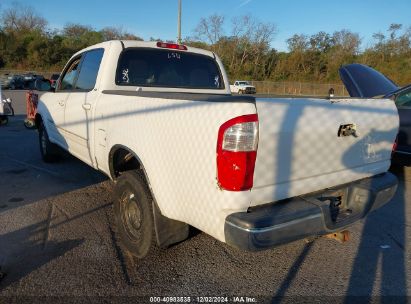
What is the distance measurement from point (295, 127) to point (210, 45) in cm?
6287

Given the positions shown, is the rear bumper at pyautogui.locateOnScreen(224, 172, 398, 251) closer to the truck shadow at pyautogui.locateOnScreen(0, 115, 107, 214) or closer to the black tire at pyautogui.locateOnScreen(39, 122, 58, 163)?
the truck shadow at pyautogui.locateOnScreen(0, 115, 107, 214)

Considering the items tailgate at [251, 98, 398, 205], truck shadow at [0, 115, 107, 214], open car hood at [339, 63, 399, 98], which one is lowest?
truck shadow at [0, 115, 107, 214]

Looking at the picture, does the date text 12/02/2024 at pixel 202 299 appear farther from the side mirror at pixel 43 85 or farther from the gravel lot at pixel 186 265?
the side mirror at pixel 43 85

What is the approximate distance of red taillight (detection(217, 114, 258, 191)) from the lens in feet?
7.39

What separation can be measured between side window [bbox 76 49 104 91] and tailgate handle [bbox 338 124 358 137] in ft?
9.13

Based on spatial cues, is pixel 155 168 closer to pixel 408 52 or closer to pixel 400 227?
pixel 400 227

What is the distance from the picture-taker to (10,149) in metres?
8.10

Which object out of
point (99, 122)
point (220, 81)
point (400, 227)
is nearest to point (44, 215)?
point (99, 122)

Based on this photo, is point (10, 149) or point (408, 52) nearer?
point (10, 149)

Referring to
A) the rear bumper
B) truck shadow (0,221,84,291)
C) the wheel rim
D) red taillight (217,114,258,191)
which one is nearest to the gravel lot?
truck shadow (0,221,84,291)

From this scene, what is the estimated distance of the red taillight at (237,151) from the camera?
2254mm

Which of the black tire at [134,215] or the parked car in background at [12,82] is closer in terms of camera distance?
the black tire at [134,215]

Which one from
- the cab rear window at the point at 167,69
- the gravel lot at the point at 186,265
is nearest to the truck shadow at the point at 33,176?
the gravel lot at the point at 186,265

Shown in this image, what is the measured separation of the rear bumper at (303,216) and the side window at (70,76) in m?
3.70
